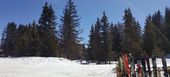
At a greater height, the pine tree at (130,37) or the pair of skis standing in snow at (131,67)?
the pine tree at (130,37)

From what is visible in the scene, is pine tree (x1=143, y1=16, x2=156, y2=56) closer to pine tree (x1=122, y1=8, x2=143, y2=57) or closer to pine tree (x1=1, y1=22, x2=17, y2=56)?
pine tree (x1=122, y1=8, x2=143, y2=57)

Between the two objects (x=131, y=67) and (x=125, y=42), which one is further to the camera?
(x=125, y=42)

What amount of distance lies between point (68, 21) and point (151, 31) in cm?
1741

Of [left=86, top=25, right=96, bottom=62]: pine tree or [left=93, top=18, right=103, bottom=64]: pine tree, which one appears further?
[left=86, top=25, right=96, bottom=62]: pine tree

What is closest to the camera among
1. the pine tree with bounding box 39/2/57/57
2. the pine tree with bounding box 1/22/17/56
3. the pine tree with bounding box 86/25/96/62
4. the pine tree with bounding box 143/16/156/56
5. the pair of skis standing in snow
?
the pair of skis standing in snow

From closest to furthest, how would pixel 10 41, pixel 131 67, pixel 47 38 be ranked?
pixel 131 67 < pixel 47 38 < pixel 10 41

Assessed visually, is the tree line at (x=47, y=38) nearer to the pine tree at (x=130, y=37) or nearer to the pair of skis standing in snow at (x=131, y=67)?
the pine tree at (x=130, y=37)

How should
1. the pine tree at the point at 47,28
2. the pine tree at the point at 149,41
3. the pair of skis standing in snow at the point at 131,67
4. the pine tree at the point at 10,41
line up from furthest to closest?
the pine tree at the point at 10,41, the pine tree at the point at 149,41, the pine tree at the point at 47,28, the pair of skis standing in snow at the point at 131,67

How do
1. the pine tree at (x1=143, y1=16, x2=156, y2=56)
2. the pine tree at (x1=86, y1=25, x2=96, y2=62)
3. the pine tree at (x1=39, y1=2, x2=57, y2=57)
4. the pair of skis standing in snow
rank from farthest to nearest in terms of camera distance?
the pine tree at (x1=86, y1=25, x2=96, y2=62)
the pine tree at (x1=143, y1=16, x2=156, y2=56)
the pine tree at (x1=39, y1=2, x2=57, y2=57)
the pair of skis standing in snow

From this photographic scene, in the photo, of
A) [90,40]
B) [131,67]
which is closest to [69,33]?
[90,40]

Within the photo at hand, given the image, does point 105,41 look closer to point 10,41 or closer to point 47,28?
point 47,28

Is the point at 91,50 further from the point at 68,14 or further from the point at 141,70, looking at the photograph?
the point at 141,70

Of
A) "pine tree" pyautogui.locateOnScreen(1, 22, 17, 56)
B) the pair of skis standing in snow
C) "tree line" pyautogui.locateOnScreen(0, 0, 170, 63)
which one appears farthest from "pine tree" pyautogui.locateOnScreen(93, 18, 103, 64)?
the pair of skis standing in snow

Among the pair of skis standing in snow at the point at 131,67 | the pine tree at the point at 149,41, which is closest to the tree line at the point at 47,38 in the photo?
the pine tree at the point at 149,41
